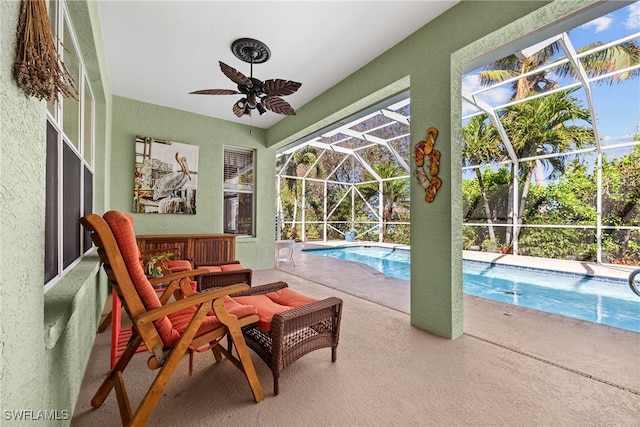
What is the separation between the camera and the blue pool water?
391 cm

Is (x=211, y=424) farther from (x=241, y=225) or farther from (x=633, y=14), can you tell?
(x=633, y=14)

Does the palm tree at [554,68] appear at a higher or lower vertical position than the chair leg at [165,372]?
higher

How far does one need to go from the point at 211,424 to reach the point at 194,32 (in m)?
3.45

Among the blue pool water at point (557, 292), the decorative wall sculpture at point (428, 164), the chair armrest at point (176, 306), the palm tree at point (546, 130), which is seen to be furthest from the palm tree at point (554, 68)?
the chair armrest at point (176, 306)

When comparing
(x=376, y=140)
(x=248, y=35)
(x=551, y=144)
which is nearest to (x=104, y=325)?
(x=248, y=35)

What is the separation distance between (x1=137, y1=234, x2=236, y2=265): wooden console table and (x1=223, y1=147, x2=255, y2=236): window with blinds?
737mm

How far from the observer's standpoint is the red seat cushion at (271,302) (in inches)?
73.9

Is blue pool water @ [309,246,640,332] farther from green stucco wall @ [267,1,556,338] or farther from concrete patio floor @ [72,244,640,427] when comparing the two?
green stucco wall @ [267,1,556,338]

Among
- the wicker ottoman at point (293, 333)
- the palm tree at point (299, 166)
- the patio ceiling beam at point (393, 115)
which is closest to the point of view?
the wicker ottoman at point (293, 333)

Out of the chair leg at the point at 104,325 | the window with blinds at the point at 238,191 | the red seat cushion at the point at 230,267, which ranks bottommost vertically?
the chair leg at the point at 104,325

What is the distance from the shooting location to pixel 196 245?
4.57m

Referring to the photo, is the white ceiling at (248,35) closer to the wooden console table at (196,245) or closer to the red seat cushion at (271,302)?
the wooden console table at (196,245)

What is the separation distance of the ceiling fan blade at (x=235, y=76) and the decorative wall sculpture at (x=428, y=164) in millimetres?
1848

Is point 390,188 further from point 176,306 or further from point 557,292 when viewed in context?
point 176,306
